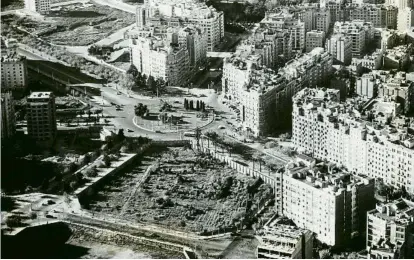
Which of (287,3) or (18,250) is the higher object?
(287,3)

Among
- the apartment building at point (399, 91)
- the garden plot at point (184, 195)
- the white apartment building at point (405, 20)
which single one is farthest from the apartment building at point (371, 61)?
the garden plot at point (184, 195)

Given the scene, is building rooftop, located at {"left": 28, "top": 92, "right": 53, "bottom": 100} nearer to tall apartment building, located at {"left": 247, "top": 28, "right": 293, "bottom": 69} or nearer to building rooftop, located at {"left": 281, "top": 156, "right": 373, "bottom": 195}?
tall apartment building, located at {"left": 247, "top": 28, "right": 293, "bottom": 69}

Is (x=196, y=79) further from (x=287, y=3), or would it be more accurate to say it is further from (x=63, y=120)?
(x=287, y=3)

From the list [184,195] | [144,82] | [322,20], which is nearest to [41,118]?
[144,82]

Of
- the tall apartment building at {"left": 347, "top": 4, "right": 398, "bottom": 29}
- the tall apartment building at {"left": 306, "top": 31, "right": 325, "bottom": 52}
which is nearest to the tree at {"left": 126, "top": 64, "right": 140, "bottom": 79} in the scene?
the tall apartment building at {"left": 306, "top": 31, "right": 325, "bottom": 52}

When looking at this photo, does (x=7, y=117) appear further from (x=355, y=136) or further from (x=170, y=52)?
(x=355, y=136)

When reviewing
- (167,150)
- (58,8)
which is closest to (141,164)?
(167,150)
